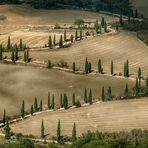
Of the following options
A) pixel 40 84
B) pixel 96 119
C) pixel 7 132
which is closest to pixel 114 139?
pixel 96 119

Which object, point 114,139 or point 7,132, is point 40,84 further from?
point 114,139

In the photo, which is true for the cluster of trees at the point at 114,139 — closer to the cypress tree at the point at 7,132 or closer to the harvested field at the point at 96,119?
the harvested field at the point at 96,119

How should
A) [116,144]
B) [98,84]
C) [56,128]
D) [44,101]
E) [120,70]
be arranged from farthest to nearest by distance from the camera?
1. [120,70]
2. [98,84]
3. [44,101]
4. [56,128]
5. [116,144]

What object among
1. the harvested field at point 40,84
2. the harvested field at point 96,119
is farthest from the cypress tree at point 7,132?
the harvested field at point 40,84

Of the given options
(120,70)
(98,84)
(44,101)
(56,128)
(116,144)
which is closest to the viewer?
(116,144)

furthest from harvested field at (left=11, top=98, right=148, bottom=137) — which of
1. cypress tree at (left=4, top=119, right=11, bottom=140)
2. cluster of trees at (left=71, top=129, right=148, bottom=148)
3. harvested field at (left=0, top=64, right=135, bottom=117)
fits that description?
harvested field at (left=0, top=64, right=135, bottom=117)

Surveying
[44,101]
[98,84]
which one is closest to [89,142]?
[44,101]

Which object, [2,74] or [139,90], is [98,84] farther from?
[2,74]
